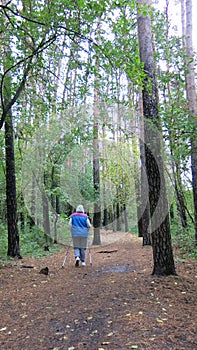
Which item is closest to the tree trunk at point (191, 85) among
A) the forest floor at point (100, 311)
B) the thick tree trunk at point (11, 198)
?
the forest floor at point (100, 311)

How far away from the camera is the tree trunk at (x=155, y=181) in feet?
17.7

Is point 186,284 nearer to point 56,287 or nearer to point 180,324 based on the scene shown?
point 180,324

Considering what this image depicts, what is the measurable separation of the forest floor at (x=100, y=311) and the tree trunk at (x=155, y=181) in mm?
384

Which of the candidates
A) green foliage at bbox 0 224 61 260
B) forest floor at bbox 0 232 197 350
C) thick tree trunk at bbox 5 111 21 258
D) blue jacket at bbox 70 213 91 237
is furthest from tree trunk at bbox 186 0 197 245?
green foliage at bbox 0 224 61 260

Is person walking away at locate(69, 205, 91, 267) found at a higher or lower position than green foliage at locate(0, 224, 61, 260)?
higher

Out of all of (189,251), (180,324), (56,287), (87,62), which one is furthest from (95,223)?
(180,324)

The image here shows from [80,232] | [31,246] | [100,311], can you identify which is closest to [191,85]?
[80,232]

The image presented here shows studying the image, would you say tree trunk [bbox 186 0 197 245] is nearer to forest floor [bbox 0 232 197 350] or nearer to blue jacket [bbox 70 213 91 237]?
forest floor [bbox 0 232 197 350]

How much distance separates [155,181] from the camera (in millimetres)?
5484

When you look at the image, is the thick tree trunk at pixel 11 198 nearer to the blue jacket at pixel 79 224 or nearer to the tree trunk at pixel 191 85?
the blue jacket at pixel 79 224

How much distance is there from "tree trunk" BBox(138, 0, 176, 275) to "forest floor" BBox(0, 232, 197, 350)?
1.26 feet

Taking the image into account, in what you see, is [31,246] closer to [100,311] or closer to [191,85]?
[100,311]

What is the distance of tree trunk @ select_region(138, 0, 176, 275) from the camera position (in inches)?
213

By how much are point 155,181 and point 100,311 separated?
2.71 metres
